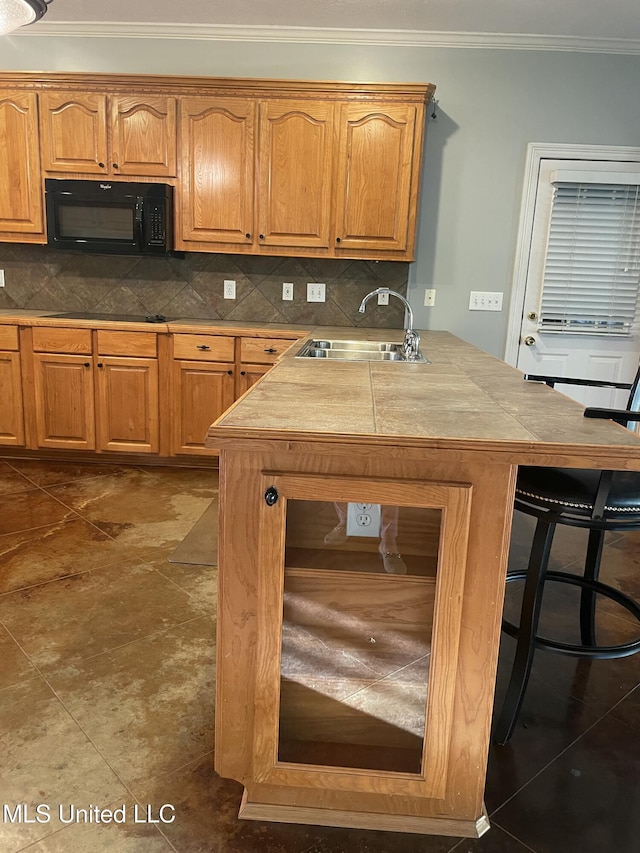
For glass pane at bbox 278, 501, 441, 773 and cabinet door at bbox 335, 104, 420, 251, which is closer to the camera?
glass pane at bbox 278, 501, 441, 773

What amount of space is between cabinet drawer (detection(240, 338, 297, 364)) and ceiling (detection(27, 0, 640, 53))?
5.85 ft

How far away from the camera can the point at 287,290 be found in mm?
4152

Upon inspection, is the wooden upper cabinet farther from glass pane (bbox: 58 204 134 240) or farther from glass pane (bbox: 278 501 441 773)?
glass pane (bbox: 278 501 441 773)

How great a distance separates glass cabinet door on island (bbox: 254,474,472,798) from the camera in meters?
1.30

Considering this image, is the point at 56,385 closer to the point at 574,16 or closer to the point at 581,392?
the point at 581,392

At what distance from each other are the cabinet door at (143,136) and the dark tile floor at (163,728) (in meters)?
2.24

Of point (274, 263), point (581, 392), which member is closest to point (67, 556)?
point (274, 263)

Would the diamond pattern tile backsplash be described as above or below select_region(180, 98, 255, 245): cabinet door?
below

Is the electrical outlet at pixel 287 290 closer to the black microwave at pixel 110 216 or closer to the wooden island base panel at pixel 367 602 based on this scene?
the black microwave at pixel 110 216

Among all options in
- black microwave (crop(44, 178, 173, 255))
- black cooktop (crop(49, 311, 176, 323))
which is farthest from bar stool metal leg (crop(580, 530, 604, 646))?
black microwave (crop(44, 178, 173, 255))

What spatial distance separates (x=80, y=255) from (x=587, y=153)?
3.23 metres

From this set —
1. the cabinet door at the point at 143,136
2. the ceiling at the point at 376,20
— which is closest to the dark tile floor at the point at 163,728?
the cabinet door at the point at 143,136

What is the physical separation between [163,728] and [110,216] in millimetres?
3069

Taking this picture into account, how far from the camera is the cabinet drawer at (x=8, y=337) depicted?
3.78m
